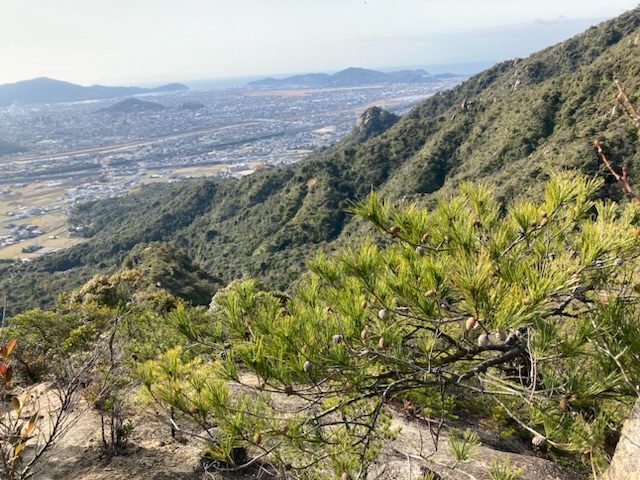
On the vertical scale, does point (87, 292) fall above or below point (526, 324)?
below

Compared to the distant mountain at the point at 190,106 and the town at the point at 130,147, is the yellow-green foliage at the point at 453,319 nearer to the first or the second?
the town at the point at 130,147

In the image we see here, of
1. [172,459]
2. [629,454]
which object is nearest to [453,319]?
[629,454]

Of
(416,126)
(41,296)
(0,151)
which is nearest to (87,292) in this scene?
(41,296)

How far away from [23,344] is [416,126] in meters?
44.3

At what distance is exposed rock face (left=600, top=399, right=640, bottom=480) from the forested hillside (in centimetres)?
1939

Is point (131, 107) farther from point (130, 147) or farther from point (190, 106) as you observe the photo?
point (130, 147)

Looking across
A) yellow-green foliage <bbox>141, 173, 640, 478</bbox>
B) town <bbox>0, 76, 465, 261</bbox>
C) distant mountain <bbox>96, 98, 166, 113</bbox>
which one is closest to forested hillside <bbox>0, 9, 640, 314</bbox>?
yellow-green foliage <bbox>141, 173, 640, 478</bbox>

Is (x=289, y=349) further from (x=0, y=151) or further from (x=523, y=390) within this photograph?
(x=0, y=151)

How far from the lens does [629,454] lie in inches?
53.3

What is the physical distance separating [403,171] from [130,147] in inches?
4421

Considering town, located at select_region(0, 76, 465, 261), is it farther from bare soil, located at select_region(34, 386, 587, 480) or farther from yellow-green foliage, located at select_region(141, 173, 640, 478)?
yellow-green foliage, located at select_region(141, 173, 640, 478)

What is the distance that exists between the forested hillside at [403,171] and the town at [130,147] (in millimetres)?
18833

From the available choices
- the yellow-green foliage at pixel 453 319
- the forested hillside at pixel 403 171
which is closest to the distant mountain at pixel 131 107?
the forested hillside at pixel 403 171

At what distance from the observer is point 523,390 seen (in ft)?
4.84
